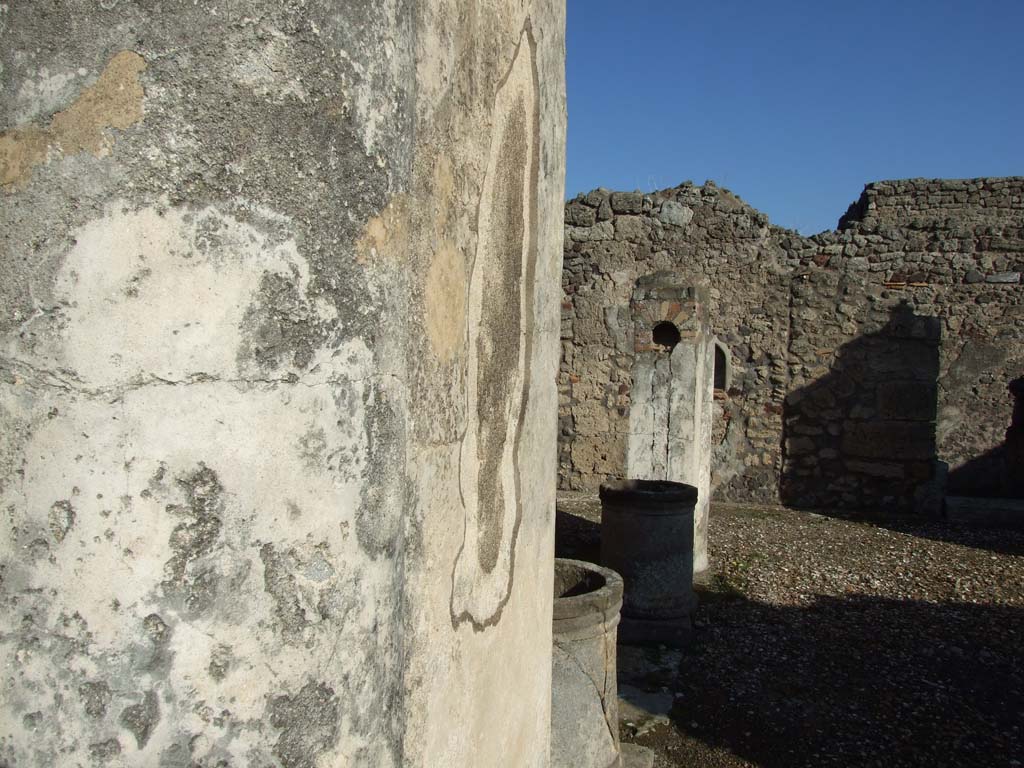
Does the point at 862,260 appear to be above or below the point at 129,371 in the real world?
above

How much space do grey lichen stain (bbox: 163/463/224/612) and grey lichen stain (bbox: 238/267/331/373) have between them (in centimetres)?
12

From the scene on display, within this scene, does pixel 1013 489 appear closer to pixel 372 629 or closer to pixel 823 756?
pixel 823 756

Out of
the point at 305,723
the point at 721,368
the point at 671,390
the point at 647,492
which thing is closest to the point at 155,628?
the point at 305,723

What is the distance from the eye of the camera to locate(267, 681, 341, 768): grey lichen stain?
0.77 m

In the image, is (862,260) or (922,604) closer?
(922,604)

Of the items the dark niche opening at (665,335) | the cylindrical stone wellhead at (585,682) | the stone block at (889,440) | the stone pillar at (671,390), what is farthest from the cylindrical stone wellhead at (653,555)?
the stone block at (889,440)

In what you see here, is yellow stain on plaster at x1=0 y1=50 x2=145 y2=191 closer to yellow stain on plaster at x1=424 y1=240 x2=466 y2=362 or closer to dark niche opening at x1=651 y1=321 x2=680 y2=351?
yellow stain on plaster at x1=424 y1=240 x2=466 y2=362

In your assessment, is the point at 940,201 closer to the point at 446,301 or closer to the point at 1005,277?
the point at 1005,277

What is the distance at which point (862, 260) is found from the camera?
10.5m

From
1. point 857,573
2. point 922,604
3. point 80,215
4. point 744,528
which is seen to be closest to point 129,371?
point 80,215

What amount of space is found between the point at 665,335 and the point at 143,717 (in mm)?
6838

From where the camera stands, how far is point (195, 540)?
2.41ft

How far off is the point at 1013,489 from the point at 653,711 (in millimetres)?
7793

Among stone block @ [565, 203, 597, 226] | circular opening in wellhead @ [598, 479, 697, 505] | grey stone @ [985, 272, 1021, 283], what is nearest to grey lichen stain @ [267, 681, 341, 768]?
circular opening in wellhead @ [598, 479, 697, 505]
